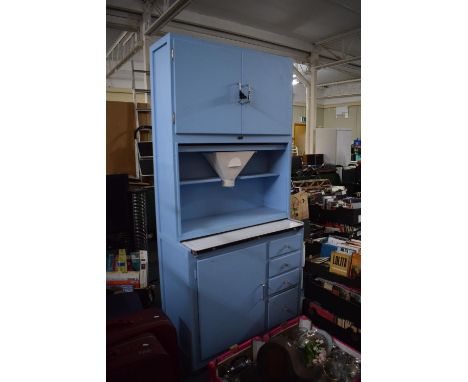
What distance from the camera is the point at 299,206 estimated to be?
11.8ft

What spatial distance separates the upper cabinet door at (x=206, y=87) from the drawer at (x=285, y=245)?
0.84 m

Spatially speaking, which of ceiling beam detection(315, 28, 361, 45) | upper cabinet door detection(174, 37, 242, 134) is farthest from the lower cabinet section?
ceiling beam detection(315, 28, 361, 45)

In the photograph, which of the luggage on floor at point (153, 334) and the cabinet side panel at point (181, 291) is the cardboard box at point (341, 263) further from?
the luggage on floor at point (153, 334)

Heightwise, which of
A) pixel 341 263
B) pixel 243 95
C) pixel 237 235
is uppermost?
pixel 243 95

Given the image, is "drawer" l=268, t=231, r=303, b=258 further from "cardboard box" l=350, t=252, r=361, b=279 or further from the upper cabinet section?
the upper cabinet section

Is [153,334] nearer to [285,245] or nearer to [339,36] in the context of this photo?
[285,245]

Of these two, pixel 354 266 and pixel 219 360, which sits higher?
pixel 354 266

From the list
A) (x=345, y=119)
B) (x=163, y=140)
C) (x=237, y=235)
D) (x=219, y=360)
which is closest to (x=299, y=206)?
(x=237, y=235)

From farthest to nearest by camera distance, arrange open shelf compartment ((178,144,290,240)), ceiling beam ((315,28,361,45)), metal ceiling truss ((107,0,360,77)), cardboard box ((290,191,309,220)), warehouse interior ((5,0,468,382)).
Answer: ceiling beam ((315,28,361,45)), metal ceiling truss ((107,0,360,77)), cardboard box ((290,191,309,220)), open shelf compartment ((178,144,290,240)), warehouse interior ((5,0,468,382))

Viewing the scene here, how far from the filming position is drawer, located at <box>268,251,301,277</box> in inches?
89.4

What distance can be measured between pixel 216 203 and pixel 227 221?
0.82 ft
